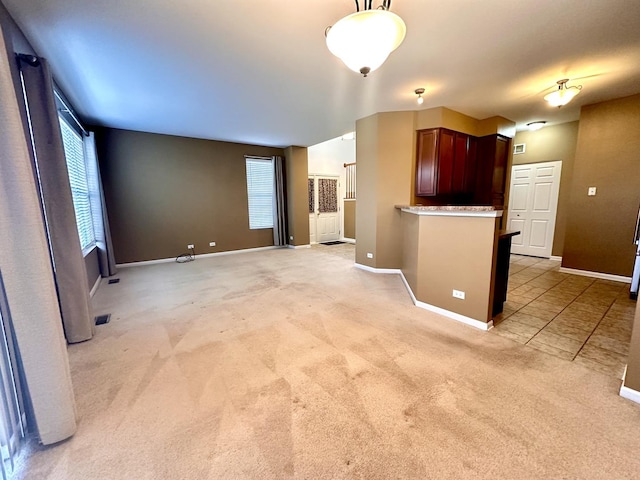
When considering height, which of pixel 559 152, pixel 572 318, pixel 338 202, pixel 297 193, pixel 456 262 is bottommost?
pixel 572 318

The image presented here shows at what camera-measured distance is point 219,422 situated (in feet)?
5.00

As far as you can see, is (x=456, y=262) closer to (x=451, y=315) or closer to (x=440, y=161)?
(x=451, y=315)

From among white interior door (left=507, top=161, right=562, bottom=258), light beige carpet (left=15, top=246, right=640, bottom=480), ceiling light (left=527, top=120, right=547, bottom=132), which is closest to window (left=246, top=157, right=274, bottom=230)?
light beige carpet (left=15, top=246, right=640, bottom=480)

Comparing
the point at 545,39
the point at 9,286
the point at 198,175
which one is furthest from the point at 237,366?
the point at 198,175

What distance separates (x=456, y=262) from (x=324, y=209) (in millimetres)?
5605

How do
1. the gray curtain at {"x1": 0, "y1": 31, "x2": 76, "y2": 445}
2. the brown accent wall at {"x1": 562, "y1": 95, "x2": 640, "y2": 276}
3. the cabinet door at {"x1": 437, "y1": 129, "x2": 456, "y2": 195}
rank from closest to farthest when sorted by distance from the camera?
the gray curtain at {"x1": 0, "y1": 31, "x2": 76, "y2": 445} → the brown accent wall at {"x1": 562, "y1": 95, "x2": 640, "y2": 276} → the cabinet door at {"x1": 437, "y1": 129, "x2": 456, "y2": 195}

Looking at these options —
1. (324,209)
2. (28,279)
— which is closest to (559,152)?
(324,209)

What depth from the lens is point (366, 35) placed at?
1536 millimetres

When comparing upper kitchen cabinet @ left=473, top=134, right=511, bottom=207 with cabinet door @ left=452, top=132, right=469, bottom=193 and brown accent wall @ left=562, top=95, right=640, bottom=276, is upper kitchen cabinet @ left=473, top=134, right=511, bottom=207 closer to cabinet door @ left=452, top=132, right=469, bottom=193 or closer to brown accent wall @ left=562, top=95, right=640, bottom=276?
cabinet door @ left=452, top=132, right=469, bottom=193

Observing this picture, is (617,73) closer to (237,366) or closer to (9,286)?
(237,366)

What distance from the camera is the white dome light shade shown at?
1.48 metres

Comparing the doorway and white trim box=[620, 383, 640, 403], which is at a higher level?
the doorway

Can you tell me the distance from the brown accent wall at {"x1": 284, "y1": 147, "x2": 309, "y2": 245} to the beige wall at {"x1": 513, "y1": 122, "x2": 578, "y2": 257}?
16.6 ft

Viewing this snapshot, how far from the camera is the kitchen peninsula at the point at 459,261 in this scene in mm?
2459
